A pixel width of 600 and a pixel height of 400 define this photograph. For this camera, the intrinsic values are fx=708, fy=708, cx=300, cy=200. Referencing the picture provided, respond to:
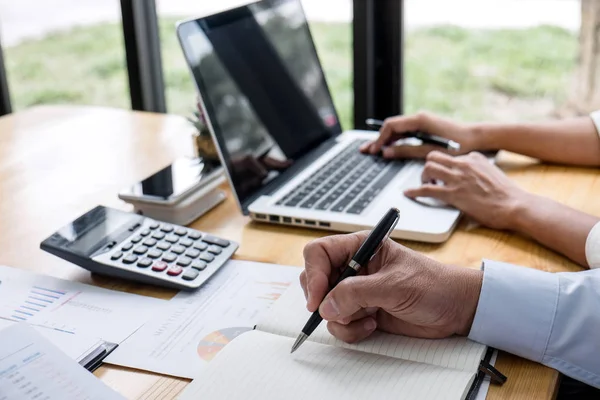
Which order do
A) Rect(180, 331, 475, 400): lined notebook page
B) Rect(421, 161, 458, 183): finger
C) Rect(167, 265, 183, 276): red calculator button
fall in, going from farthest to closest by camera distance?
Rect(421, 161, 458, 183): finger < Rect(167, 265, 183, 276): red calculator button < Rect(180, 331, 475, 400): lined notebook page

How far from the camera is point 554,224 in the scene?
103 centimetres

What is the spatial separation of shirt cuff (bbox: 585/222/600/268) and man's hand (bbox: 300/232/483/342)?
217 mm

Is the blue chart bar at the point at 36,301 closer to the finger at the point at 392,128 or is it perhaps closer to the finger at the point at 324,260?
the finger at the point at 324,260

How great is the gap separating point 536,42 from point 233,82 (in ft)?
4.18

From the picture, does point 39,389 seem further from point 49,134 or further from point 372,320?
point 49,134

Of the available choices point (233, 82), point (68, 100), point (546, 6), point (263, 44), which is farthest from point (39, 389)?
point (68, 100)

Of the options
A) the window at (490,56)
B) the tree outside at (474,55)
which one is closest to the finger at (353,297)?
the tree outside at (474,55)

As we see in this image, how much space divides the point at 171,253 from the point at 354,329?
32 centimetres

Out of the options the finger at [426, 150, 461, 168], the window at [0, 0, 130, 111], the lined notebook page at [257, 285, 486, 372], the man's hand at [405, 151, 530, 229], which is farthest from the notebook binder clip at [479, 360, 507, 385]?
the window at [0, 0, 130, 111]

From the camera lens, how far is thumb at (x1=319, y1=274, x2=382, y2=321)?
0.77 meters

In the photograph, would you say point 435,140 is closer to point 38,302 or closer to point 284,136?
point 284,136

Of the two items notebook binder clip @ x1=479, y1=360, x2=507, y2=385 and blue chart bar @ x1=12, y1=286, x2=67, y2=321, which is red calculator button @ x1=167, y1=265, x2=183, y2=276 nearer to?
blue chart bar @ x1=12, y1=286, x2=67, y2=321

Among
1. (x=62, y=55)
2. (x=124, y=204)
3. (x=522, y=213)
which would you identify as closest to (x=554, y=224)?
(x=522, y=213)

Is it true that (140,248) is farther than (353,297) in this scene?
Yes
